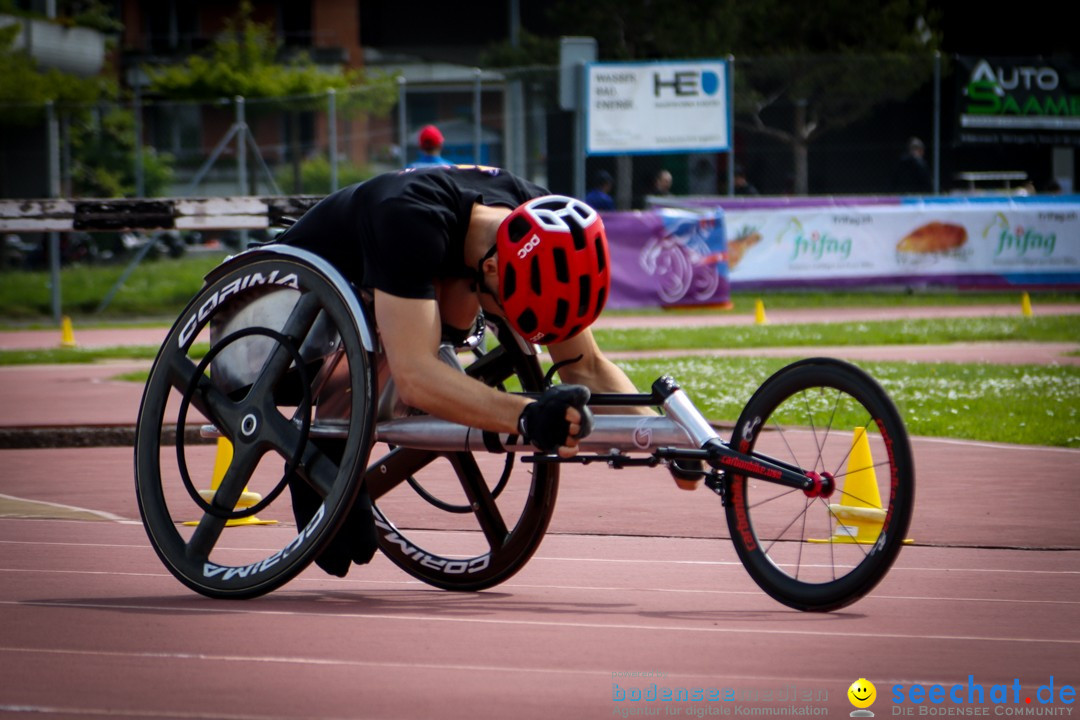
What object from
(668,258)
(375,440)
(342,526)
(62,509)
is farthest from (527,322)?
(668,258)

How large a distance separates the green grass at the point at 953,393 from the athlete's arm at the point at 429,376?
525cm

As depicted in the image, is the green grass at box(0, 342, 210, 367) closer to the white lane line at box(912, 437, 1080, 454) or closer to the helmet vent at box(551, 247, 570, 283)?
the white lane line at box(912, 437, 1080, 454)

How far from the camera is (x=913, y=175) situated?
24.3 m

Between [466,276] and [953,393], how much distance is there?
295 inches

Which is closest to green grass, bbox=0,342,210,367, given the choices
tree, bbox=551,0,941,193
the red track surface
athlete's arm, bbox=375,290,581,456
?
the red track surface

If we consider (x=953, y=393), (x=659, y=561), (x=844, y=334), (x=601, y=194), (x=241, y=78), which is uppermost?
(x=241, y=78)

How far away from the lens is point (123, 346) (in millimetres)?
17438

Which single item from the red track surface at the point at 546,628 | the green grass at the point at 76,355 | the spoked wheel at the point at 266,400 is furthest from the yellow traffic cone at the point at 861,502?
the green grass at the point at 76,355

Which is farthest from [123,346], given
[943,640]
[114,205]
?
[943,640]

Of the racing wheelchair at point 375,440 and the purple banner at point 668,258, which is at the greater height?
the racing wheelchair at point 375,440

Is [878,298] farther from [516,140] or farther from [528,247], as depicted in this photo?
[528,247]

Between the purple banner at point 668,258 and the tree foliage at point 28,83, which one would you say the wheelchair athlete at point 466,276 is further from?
the tree foliage at point 28,83

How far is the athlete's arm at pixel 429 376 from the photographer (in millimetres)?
4832

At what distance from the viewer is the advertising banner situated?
2281 centimetres
